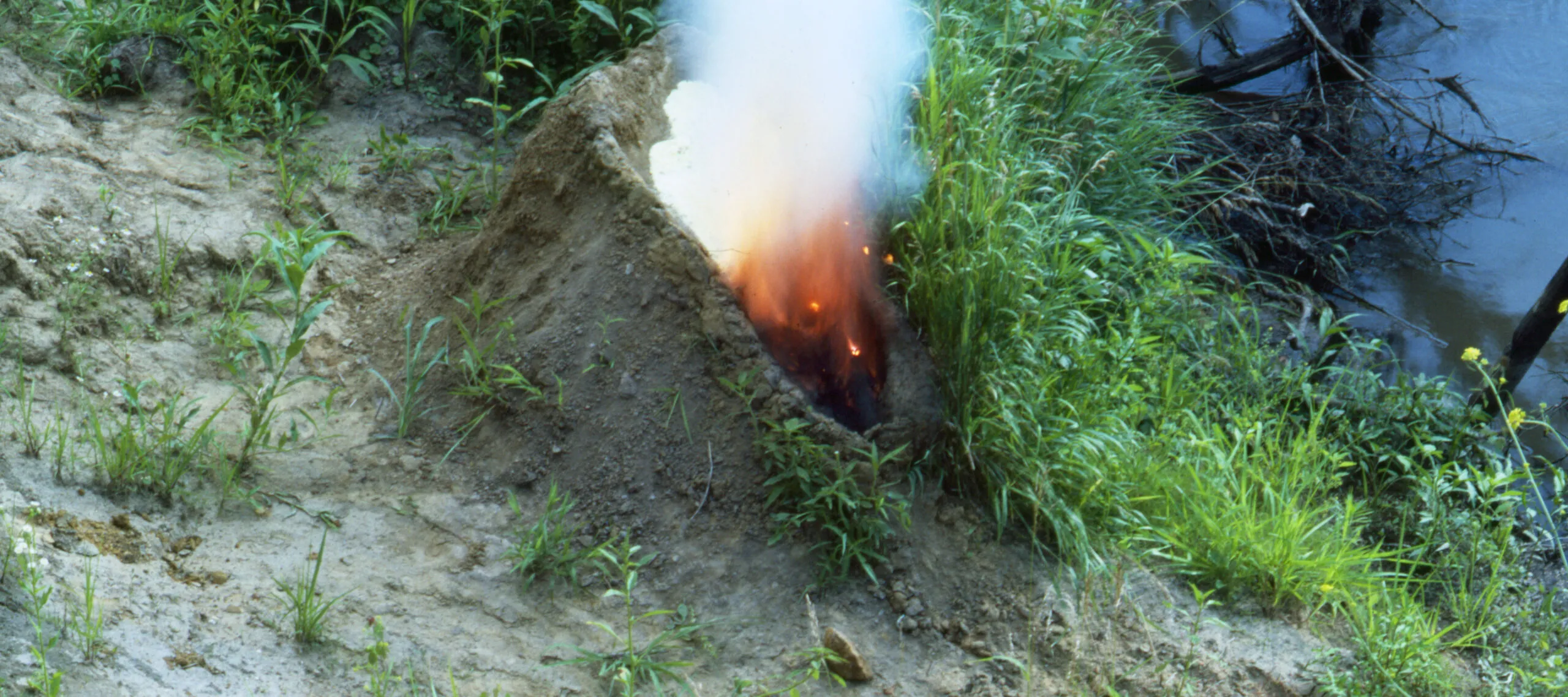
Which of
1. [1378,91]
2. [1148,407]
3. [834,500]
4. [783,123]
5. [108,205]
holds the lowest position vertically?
[1148,407]

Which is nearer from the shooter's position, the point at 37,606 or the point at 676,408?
the point at 37,606

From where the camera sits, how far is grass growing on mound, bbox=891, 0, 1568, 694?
325cm

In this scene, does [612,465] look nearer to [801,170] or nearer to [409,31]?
[801,170]

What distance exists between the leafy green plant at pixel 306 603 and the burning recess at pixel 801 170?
50.9 inches

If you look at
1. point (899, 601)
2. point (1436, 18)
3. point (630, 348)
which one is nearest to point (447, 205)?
point (630, 348)

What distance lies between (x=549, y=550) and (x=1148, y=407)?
6.63 ft

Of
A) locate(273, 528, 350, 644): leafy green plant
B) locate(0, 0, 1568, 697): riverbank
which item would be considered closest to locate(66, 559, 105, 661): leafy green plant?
locate(0, 0, 1568, 697): riverbank

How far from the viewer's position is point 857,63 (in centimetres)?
393

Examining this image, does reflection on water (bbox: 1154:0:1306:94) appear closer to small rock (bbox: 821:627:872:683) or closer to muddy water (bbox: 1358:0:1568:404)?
muddy water (bbox: 1358:0:1568:404)

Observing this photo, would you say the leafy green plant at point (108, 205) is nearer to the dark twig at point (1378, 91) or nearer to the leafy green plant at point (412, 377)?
the leafy green plant at point (412, 377)

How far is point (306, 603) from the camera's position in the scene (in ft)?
8.42

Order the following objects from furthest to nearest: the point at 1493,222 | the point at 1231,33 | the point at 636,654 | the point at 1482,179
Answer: the point at 1231,33, the point at 1482,179, the point at 1493,222, the point at 636,654

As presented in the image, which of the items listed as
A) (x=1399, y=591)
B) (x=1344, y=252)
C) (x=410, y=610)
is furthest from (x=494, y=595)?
(x=1344, y=252)

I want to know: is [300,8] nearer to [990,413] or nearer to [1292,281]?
[990,413]
